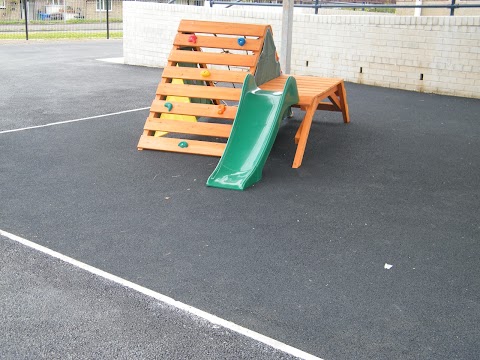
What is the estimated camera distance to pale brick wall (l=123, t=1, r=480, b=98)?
1127cm

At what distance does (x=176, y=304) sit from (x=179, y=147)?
3.51 m

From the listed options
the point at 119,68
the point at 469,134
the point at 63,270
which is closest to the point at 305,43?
the point at 119,68

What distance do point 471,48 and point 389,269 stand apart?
8356 mm

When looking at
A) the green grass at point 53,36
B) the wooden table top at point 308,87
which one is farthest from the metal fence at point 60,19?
the wooden table top at point 308,87

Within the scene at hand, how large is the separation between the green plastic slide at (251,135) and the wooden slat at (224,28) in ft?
2.50

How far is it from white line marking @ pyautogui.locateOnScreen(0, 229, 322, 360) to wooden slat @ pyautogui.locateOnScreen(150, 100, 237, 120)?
295cm

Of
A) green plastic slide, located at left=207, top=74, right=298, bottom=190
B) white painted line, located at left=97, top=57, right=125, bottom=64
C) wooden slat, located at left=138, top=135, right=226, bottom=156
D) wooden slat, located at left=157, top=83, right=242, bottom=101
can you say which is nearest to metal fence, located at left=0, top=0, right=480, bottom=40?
white painted line, located at left=97, top=57, right=125, bottom=64

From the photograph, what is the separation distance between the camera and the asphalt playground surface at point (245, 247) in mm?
3154

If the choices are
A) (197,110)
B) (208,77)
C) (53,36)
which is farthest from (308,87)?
(53,36)

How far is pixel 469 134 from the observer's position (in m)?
8.17

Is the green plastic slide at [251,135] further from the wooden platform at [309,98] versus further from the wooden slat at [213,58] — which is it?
Answer: the wooden slat at [213,58]

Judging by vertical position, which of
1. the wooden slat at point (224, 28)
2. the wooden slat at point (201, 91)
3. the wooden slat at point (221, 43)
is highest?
the wooden slat at point (224, 28)

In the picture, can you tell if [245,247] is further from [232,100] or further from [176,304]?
[232,100]

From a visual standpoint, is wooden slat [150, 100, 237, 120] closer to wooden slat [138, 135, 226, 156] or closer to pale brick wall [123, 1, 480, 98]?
wooden slat [138, 135, 226, 156]
